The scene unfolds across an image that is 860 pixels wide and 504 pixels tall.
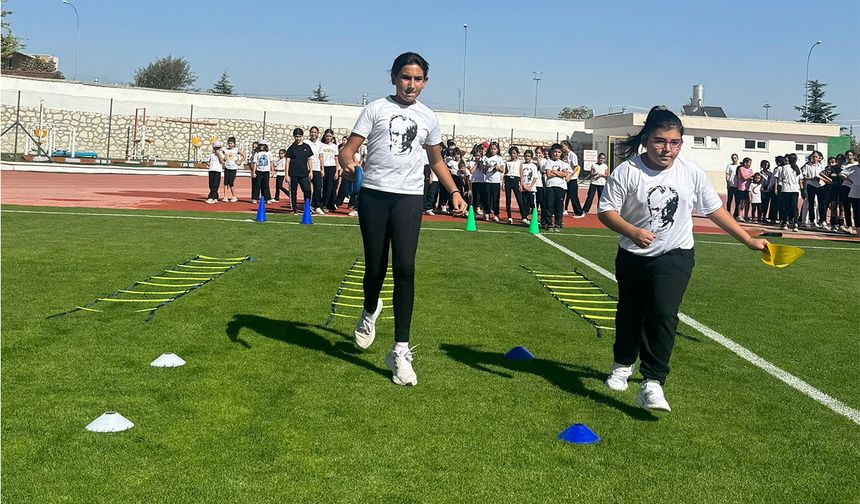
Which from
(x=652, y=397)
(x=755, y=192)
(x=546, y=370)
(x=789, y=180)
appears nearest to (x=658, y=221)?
(x=652, y=397)

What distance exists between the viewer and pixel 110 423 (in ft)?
14.6

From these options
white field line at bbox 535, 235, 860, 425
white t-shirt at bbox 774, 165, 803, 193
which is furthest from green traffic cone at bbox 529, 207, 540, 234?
white field line at bbox 535, 235, 860, 425

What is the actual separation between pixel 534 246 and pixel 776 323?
673cm

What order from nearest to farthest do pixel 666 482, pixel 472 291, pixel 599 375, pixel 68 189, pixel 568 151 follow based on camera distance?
pixel 666 482 → pixel 599 375 → pixel 472 291 → pixel 568 151 → pixel 68 189

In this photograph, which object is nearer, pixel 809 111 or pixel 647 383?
pixel 647 383

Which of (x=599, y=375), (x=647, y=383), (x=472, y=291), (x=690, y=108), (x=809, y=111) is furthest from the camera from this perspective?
(x=809, y=111)

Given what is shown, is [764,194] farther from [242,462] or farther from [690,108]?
[690,108]

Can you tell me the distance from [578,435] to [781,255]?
1858 millimetres

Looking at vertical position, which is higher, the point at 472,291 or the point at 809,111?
the point at 809,111

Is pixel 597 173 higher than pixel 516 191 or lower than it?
higher

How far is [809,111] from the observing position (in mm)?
92125

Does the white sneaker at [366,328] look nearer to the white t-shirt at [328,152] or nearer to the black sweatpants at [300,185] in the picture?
the black sweatpants at [300,185]

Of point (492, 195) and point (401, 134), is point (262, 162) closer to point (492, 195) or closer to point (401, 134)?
point (492, 195)

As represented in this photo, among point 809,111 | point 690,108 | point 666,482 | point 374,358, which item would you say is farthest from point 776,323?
point 809,111
